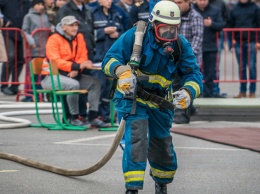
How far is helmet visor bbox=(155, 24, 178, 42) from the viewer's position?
7.89 m

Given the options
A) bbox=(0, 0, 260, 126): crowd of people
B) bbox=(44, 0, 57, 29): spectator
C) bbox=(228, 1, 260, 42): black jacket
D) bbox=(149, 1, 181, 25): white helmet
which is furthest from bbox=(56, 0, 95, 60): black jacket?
bbox=(149, 1, 181, 25): white helmet

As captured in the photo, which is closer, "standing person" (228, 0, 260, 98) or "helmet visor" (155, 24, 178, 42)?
"helmet visor" (155, 24, 178, 42)

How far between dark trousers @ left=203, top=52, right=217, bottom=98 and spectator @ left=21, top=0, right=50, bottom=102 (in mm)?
2920

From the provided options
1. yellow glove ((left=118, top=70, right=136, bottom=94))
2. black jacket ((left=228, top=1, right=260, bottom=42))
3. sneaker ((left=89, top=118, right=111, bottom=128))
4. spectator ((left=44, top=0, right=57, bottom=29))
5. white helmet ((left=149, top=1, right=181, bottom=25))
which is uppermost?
white helmet ((left=149, top=1, right=181, bottom=25))

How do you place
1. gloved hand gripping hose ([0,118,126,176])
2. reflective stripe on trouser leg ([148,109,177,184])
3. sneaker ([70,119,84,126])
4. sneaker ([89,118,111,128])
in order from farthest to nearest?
sneaker ([70,119,84,126]) → sneaker ([89,118,111,128]) → gloved hand gripping hose ([0,118,126,176]) → reflective stripe on trouser leg ([148,109,177,184])

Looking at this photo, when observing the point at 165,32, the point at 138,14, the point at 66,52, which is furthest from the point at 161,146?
the point at 138,14

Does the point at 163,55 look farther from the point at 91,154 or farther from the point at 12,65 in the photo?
the point at 12,65

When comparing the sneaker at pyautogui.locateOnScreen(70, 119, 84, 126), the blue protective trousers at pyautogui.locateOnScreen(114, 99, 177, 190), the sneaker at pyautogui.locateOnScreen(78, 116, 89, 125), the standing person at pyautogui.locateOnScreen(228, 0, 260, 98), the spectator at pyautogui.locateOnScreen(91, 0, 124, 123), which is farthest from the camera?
the standing person at pyautogui.locateOnScreen(228, 0, 260, 98)

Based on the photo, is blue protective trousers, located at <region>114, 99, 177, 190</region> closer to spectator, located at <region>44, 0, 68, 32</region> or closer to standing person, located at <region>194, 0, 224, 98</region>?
standing person, located at <region>194, 0, 224, 98</region>

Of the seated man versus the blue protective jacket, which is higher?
the blue protective jacket

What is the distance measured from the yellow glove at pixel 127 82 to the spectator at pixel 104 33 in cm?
645

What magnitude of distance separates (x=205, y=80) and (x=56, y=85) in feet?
13.9

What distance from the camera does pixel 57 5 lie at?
745 inches

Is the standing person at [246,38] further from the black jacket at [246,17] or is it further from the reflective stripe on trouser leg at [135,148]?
the reflective stripe on trouser leg at [135,148]
